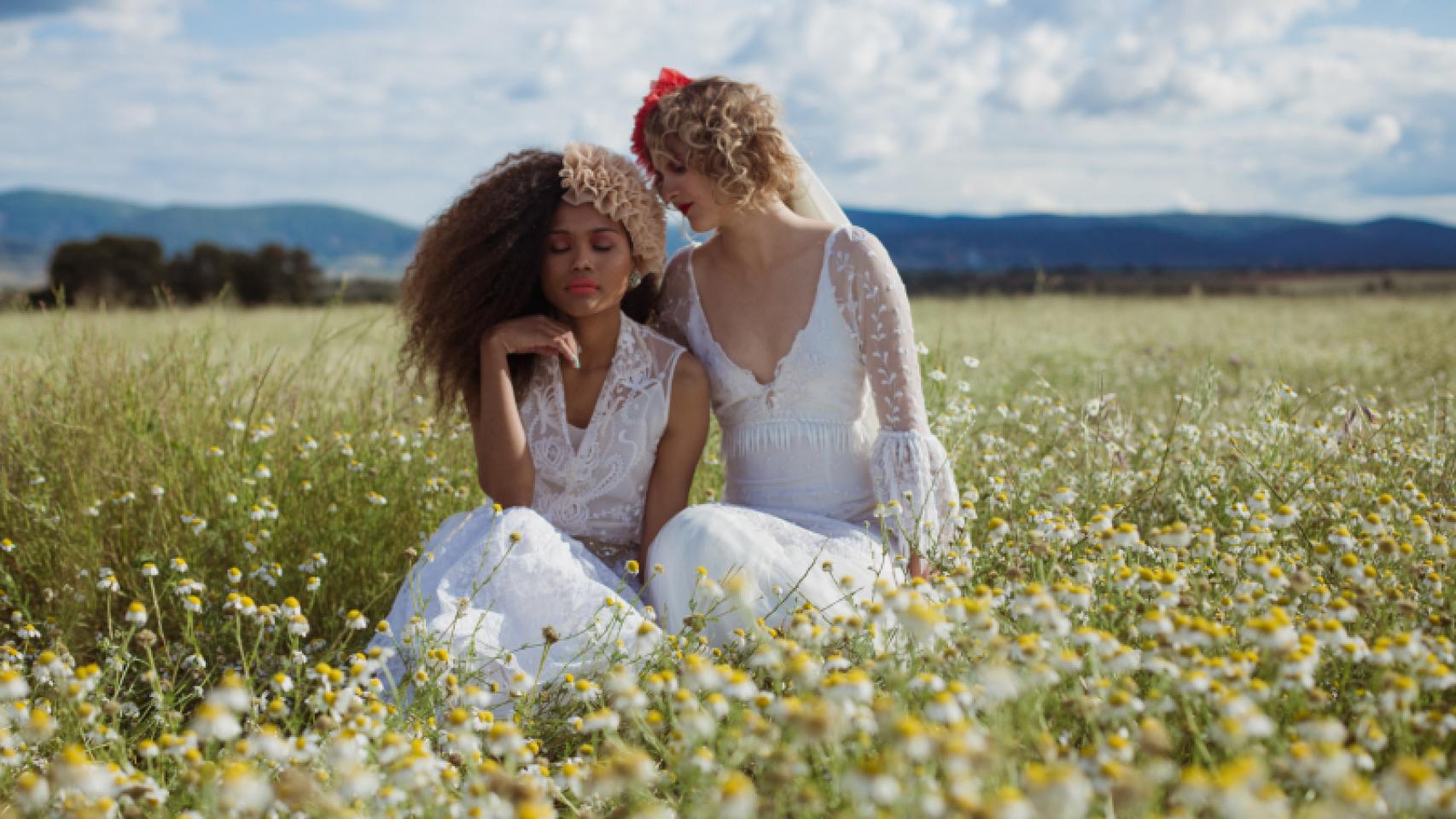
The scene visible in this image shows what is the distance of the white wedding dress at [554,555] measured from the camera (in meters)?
3.04

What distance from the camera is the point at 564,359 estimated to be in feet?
13.2

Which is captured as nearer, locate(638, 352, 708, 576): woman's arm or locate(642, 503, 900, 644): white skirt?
locate(642, 503, 900, 644): white skirt

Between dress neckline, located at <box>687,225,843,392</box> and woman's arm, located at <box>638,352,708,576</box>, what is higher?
dress neckline, located at <box>687,225,843,392</box>

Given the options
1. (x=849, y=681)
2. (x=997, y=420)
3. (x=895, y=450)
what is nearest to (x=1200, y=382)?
(x=997, y=420)

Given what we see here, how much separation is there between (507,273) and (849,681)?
248 centimetres

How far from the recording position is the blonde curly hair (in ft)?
12.3

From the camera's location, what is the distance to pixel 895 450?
3.67 metres

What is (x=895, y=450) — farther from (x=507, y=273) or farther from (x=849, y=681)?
(x=849, y=681)

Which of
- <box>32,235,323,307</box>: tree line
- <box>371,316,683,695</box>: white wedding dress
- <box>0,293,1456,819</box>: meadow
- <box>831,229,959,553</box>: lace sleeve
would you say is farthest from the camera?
<box>32,235,323,307</box>: tree line

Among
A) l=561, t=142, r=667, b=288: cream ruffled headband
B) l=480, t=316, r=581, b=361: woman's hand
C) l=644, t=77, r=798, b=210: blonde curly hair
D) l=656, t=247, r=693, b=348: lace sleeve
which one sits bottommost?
l=480, t=316, r=581, b=361: woman's hand

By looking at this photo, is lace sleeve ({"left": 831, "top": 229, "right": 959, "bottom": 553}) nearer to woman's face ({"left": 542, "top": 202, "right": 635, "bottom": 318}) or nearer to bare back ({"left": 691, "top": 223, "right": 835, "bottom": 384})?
bare back ({"left": 691, "top": 223, "right": 835, "bottom": 384})

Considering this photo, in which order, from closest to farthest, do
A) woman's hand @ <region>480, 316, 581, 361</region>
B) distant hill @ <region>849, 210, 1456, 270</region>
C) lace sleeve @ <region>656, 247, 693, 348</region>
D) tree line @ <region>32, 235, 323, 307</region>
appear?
woman's hand @ <region>480, 316, 581, 361</region>, lace sleeve @ <region>656, 247, 693, 348</region>, tree line @ <region>32, 235, 323, 307</region>, distant hill @ <region>849, 210, 1456, 270</region>

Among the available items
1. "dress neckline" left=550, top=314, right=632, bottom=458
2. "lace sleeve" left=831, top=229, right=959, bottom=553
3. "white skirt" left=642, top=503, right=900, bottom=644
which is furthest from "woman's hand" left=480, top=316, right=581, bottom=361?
"lace sleeve" left=831, top=229, right=959, bottom=553

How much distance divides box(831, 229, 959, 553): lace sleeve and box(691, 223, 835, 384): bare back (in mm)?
134
